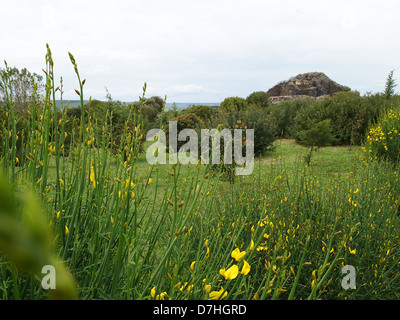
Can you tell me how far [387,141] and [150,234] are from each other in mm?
7215

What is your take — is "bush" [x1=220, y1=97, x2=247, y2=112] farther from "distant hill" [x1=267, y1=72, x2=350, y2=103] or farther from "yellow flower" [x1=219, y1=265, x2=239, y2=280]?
"distant hill" [x1=267, y1=72, x2=350, y2=103]

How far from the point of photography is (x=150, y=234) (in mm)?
1722

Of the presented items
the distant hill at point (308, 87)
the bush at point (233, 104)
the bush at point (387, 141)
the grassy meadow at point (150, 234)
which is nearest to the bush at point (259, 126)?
the bush at point (233, 104)

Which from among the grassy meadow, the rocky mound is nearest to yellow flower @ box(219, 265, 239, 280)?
the grassy meadow

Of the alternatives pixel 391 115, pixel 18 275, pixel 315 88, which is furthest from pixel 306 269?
pixel 315 88

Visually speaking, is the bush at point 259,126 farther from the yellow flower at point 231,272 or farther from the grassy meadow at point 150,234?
the yellow flower at point 231,272

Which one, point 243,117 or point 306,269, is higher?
point 243,117

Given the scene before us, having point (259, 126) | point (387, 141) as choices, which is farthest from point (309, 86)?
point (387, 141)

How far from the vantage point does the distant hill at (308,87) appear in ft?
103
